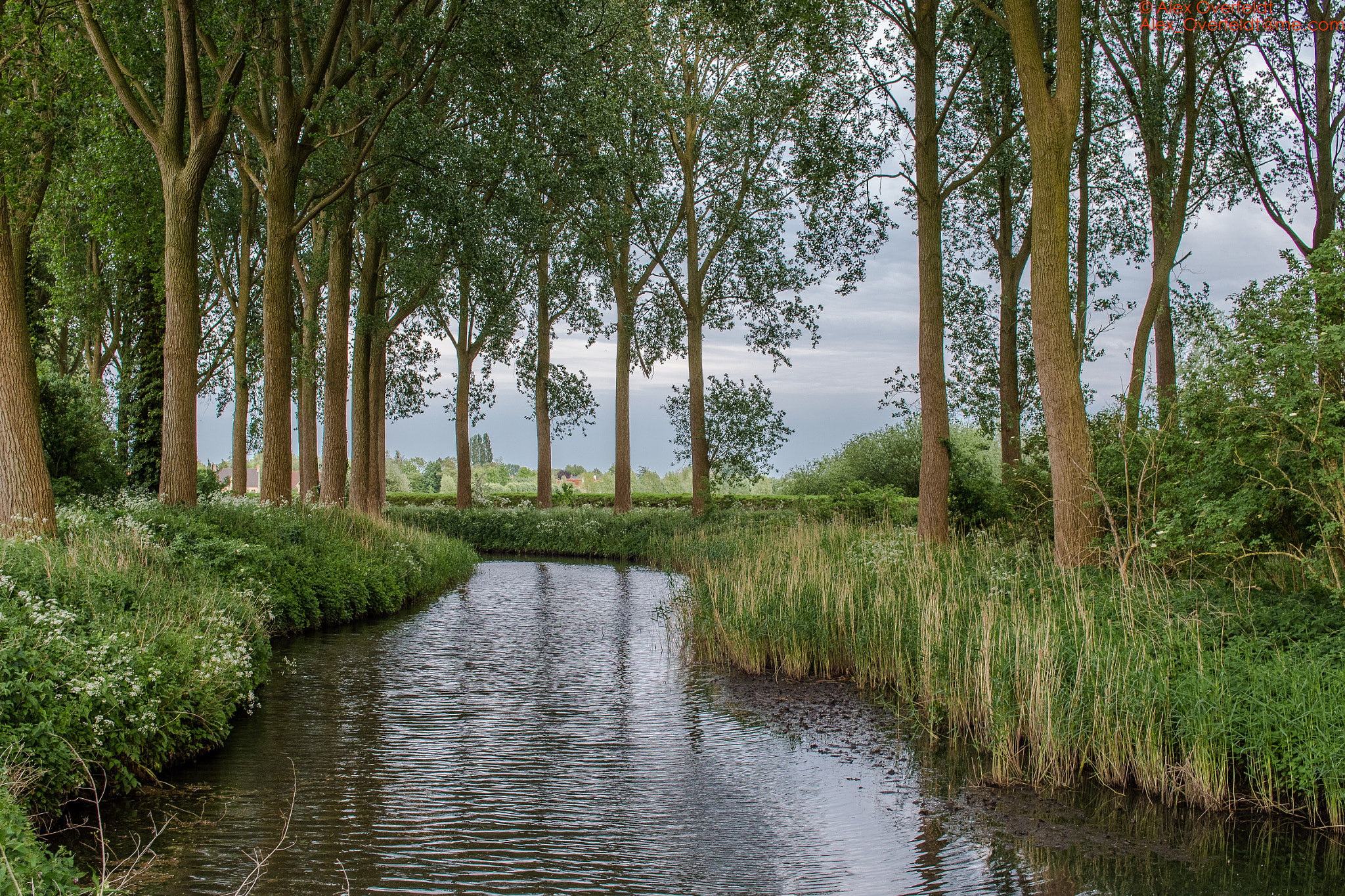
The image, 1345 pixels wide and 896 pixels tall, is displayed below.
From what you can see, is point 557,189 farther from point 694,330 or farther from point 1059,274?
point 1059,274

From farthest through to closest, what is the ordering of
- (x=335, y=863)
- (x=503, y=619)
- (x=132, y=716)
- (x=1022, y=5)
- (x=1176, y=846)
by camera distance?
(x=503, y=619) → (x=1022, y=5) → (x=132, y=716) → (x=1176, y=846) → (x=335, y=863)

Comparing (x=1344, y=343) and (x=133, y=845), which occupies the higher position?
(x=1344, y=343)

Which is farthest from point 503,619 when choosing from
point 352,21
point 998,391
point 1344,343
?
point 998,391

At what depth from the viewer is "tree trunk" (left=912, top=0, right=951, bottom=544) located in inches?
494

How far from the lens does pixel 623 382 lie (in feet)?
76.8

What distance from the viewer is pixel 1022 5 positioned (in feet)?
30.6

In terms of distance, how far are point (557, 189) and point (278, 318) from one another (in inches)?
224

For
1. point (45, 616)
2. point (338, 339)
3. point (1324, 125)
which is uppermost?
point (1324, 125)

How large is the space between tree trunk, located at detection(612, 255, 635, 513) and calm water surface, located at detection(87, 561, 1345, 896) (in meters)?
15.6

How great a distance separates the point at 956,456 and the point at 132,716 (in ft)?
40.3

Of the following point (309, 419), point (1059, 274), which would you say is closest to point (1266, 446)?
point (1059, 274)

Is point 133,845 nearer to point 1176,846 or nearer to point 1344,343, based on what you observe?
point 1176,846

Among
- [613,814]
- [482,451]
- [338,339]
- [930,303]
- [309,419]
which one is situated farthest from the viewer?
[482,451]

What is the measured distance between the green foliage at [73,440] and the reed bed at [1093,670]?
39.2 feet
